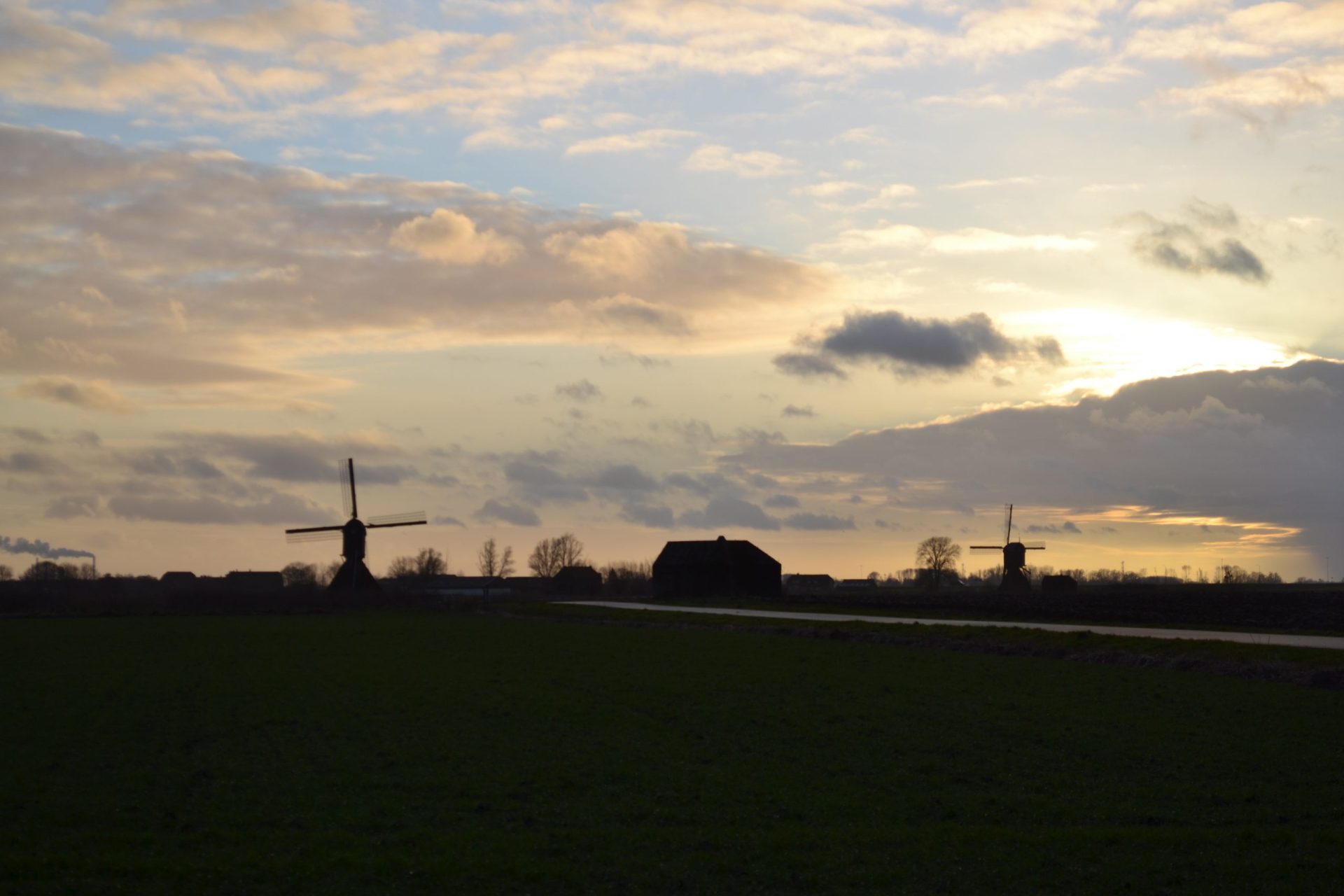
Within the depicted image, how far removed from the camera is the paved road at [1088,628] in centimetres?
5131

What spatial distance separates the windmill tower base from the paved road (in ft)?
96.0

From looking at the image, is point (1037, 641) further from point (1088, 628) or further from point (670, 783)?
point (670, 783)

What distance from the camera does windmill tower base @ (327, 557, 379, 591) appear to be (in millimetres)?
117562

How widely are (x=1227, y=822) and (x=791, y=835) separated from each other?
671 centimetres

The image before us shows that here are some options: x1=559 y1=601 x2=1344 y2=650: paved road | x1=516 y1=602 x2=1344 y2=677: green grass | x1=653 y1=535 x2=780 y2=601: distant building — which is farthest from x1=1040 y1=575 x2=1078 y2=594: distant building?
x1=516 y1=602 x2=1344 y2=677: green grass

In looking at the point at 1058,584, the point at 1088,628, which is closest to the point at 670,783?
the point at 1088,628

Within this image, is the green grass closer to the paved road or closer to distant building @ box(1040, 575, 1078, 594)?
the paved road

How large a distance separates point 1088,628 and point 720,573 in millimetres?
80584

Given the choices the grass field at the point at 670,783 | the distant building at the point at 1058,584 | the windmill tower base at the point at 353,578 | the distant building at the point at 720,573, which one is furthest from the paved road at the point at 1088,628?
the distant building at the point at 1058,584

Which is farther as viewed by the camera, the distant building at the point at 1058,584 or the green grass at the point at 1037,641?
the distant building at the point at 1058,584

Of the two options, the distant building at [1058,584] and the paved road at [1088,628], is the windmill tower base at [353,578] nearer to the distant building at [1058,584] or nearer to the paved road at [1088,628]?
the paved road at [1088,628]

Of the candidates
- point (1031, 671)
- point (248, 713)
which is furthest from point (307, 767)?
point (1031, 671)

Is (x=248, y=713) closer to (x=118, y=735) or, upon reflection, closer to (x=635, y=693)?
(x=118, y=735)

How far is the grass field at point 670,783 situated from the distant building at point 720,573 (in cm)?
10323
